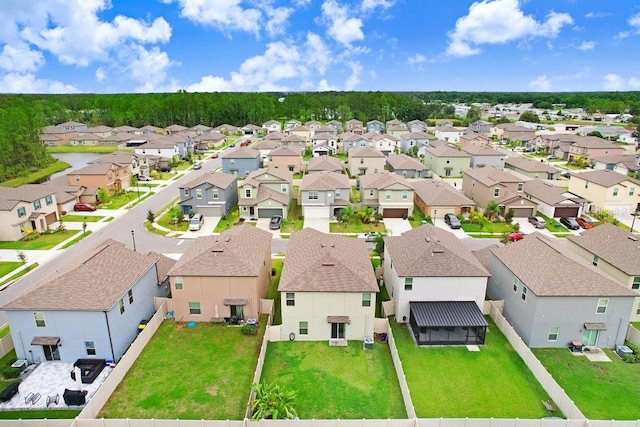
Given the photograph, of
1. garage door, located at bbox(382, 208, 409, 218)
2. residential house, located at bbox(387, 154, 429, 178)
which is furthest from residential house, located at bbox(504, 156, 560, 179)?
garage door, located at bbox(382, 208, 409, 218)

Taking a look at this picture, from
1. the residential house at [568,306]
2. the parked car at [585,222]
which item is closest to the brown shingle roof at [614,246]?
the residential house at [568,306]

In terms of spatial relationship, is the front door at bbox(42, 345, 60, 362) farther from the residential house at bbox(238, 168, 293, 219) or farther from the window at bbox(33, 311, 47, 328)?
the residential house at bbox(238, 168, 293, 219)

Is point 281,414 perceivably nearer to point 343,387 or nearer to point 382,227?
point 343,387

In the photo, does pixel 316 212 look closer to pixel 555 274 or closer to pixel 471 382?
pixel 555 274

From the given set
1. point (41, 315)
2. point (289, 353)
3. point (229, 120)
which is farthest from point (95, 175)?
point (229, 120)

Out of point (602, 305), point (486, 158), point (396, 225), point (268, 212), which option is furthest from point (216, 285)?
point (486, 158)
